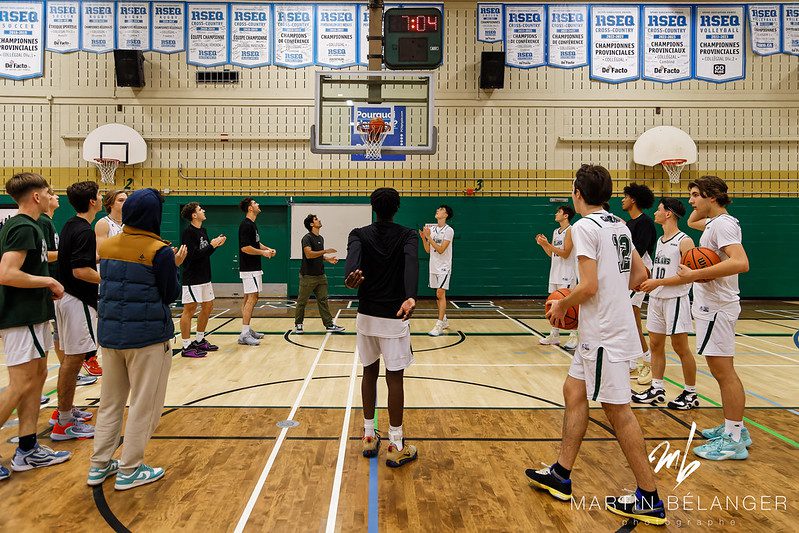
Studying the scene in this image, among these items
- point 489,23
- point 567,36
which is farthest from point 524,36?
point 567,36

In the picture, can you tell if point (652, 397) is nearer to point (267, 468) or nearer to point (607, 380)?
point (607, 380)

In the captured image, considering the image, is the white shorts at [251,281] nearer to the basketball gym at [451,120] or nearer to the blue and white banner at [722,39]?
the basketball gym at [451,120]

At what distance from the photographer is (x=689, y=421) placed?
4316 mm

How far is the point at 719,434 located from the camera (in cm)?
385

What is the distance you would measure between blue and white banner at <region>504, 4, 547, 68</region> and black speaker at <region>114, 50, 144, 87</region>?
8881 millimetres

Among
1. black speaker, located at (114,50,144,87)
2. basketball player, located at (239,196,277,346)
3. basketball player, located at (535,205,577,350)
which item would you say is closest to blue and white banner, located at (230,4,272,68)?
black speaker, located at (114,50,144,87)

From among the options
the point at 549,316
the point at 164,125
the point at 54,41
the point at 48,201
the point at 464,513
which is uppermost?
the point at 54,41

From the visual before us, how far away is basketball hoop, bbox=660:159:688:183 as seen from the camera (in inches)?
480

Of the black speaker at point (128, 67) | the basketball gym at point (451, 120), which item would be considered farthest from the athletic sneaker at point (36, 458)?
the black speaker at point (128, 67)

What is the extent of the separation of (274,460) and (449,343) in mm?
4417

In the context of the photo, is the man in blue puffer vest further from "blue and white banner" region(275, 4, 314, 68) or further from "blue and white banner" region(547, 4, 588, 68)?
"blue and white banner" region(547, 4, 588, 68)

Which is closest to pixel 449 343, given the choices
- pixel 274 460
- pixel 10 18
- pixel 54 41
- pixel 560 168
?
pixel 274 460

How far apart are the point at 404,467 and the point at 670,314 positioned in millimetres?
2846

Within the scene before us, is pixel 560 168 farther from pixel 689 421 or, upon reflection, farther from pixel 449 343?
pixel 689 421
